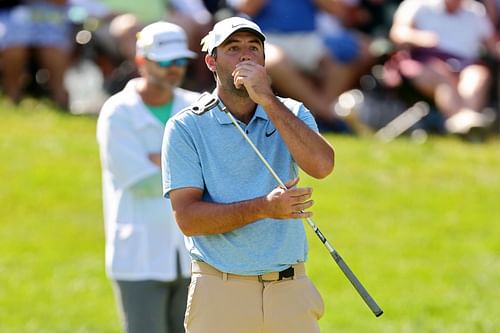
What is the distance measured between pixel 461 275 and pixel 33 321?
323 centimetres

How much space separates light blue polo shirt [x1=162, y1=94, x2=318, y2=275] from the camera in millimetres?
4918

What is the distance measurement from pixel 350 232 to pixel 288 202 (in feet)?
19.2

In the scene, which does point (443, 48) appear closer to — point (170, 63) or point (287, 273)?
point (170, 63)

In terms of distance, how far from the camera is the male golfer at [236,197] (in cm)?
491

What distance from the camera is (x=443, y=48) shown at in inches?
504

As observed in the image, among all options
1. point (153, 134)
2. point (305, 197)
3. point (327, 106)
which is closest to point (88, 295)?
point (153, 134)

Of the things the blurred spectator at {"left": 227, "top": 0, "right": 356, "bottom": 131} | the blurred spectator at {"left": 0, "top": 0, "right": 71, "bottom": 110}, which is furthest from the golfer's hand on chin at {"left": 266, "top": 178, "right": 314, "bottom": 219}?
the blurred spectator at {"left": 0, "top": 0, "right": 71, "bottom": 110}

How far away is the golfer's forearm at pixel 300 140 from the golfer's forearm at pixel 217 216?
0.80ft

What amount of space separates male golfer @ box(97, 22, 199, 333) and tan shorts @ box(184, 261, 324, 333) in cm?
141

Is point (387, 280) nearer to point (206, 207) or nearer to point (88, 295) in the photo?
point (88, 295)

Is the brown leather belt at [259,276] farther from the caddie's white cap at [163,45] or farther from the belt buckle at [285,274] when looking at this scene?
the caddie's white cap at [163,45]

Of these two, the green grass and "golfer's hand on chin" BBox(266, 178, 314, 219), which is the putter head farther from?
the green grass

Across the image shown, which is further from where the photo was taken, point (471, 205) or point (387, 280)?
point (471, 205)

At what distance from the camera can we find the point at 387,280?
9.60m
